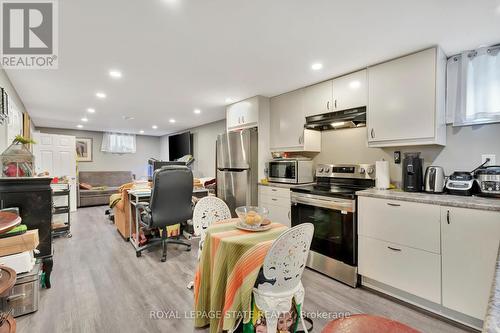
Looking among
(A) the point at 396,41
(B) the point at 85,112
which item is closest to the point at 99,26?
(A) the point at 396,41

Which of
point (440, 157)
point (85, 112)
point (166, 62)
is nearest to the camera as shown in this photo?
point (440, 157)

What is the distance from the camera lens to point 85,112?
4973mm

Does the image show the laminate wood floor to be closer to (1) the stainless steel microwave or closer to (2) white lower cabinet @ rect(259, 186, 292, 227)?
(2) white lower cabinet @ rect(259, 186, 292, 227)

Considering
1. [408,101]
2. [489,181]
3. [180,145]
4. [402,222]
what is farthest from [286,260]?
[180,145]

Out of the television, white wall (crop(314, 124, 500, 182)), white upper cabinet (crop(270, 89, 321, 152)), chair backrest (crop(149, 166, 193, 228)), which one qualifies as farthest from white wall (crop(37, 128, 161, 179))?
white wall (crop(314, 124, 500, 182))

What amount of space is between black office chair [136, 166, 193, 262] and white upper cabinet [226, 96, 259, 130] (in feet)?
4.39

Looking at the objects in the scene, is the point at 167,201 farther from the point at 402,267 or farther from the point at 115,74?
the point at 402,267

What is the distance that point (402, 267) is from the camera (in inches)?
81.9

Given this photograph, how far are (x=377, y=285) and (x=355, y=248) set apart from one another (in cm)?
38

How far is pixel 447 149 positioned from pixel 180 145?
21.8ft

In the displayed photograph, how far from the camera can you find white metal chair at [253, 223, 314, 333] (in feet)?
4.40

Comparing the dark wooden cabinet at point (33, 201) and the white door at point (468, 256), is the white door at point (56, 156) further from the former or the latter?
the white door at point (468, 256)

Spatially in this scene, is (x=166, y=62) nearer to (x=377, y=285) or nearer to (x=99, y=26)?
(x=99, y=26)

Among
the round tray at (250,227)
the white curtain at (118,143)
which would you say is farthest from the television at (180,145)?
the round tray at (250,227)
